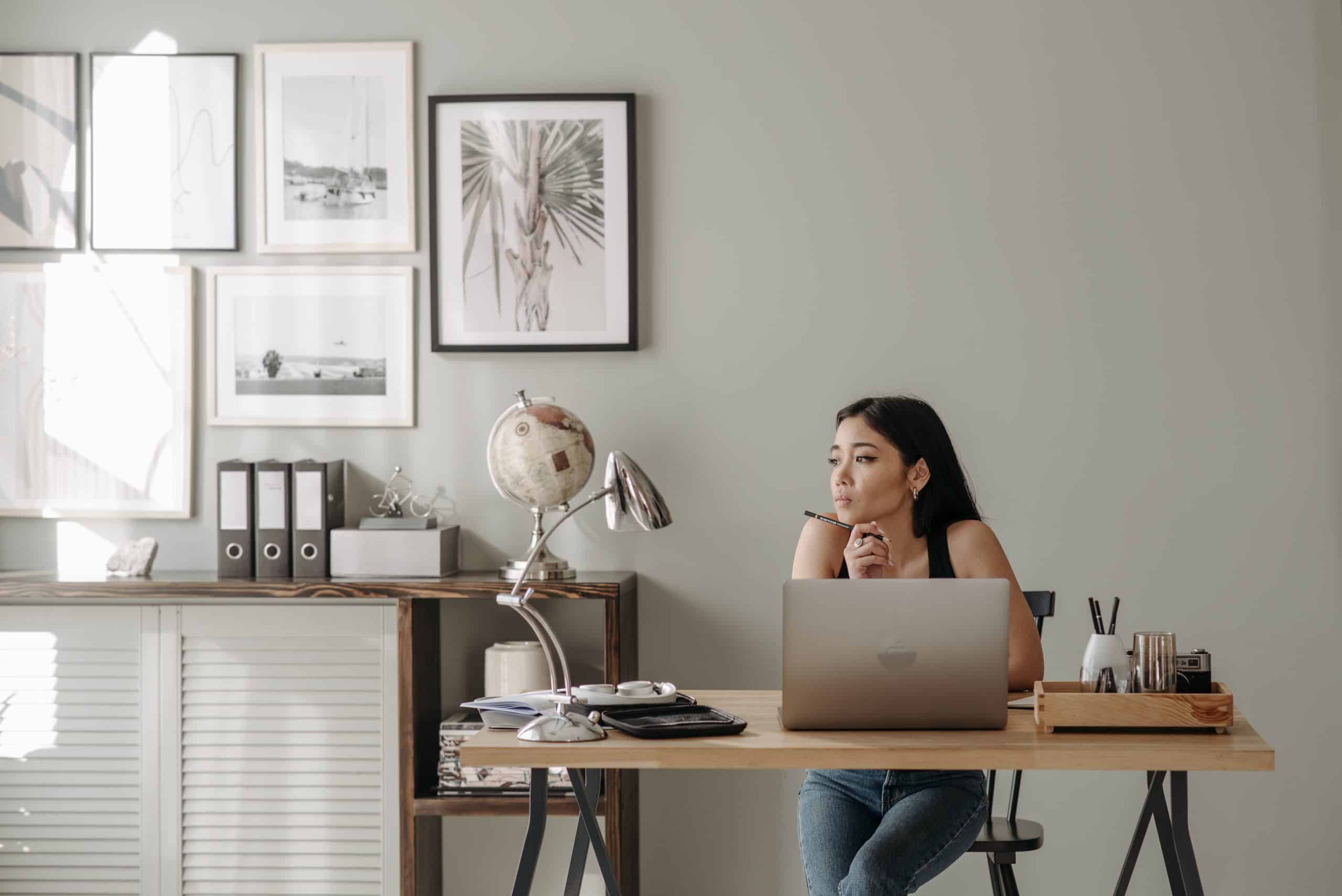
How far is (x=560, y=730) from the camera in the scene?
5.67 ft

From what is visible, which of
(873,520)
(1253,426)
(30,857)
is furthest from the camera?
(1253,426)

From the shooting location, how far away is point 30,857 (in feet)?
9.45

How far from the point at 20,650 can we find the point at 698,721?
6.44 feet

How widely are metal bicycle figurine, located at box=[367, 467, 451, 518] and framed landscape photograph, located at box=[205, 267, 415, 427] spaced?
0.49ft

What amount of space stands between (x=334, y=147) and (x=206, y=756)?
1619 millimetres

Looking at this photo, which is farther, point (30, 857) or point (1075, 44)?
point (1075, 44)

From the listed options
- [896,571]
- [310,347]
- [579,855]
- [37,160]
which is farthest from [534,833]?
[37,160]

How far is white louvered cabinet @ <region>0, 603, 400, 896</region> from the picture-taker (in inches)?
112

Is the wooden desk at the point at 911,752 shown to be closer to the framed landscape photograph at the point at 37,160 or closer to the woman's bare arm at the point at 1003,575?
the woman's bare arm at the point at 1003,575

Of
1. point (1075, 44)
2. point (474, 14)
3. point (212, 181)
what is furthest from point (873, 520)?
point (212, 181)

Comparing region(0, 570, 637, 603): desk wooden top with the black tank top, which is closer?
the black tank top

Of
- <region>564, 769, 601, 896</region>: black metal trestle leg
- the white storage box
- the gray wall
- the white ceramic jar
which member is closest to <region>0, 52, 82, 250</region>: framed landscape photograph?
the gray wall

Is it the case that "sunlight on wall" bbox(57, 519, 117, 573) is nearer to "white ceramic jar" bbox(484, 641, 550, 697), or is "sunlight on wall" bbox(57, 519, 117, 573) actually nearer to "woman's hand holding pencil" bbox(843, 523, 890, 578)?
"white ceramic jar" bbox(484, 641, 550, 697)

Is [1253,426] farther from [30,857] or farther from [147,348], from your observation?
[30,857]
